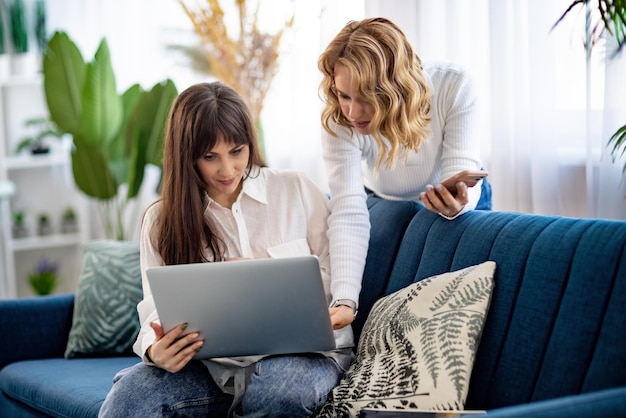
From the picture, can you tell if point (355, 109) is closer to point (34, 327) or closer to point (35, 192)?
point (34, 327)

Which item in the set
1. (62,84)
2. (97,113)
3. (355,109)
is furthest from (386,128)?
(62,84)

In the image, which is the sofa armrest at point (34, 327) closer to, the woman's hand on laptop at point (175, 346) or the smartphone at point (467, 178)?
the woman's hand on laptop at point (175, 346)

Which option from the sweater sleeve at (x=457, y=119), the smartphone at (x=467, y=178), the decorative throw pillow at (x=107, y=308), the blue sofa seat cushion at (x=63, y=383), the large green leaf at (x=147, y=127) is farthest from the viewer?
the large green leaf at (x=147, y=127)

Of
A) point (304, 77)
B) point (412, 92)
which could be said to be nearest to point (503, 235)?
point (412, 92)

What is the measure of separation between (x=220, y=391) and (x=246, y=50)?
6.48ft

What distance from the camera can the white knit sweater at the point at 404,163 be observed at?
2031mm

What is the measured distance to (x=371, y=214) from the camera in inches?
91.3

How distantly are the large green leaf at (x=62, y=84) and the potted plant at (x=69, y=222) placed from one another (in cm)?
100

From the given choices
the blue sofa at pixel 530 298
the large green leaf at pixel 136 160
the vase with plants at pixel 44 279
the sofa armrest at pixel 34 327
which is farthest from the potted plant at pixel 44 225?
the blue sofa at pixel 530 298

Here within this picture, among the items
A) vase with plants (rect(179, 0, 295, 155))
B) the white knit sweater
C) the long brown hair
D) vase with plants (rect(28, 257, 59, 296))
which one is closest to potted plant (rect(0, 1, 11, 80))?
vase with plants (rect(28, 257, 59, 296))

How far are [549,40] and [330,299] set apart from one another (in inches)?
40.3

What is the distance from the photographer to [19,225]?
4543mm

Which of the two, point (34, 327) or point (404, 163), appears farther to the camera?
point (34, 327)

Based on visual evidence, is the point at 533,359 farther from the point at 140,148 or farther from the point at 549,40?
the point at 140,148
